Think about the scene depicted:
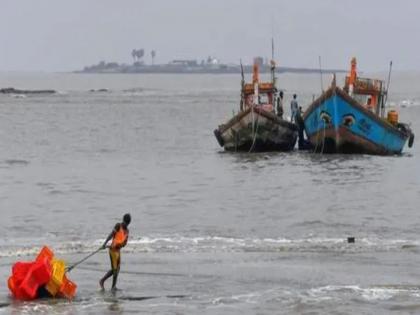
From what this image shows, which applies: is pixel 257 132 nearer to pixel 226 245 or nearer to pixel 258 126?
pixel 258 126

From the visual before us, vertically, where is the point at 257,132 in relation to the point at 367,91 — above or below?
below

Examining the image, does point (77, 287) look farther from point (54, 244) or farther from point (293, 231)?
point (293, 231)

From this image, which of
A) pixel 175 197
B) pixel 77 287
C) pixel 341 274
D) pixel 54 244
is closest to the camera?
pixel 77 287

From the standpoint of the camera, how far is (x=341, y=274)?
18.3 m

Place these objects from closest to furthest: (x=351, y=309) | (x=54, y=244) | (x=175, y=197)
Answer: (x=351, y=309), (x=54, y=244), (x=175, y=197)

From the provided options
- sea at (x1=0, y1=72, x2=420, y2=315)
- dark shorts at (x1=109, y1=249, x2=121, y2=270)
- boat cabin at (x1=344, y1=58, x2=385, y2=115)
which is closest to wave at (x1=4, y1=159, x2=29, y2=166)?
sea at (x1=0, y1=72, x2=420, y2=315)

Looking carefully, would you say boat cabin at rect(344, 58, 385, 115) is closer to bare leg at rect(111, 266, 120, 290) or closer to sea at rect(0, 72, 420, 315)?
sea at rect(0, 72, 420, 315)

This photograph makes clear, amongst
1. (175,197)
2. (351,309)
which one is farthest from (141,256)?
(175,197)

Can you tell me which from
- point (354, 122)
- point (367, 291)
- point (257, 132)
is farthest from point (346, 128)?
point (367, 291)

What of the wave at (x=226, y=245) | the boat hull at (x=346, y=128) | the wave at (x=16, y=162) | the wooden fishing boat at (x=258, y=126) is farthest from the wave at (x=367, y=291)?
the wave at (x=16, y=162)

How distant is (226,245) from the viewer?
2195 centimetres

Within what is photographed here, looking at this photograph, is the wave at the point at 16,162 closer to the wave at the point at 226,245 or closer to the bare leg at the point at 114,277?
the wave at the point at 226,245

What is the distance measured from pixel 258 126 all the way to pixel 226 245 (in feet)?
68.0

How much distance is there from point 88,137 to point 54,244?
38093 millimetres
